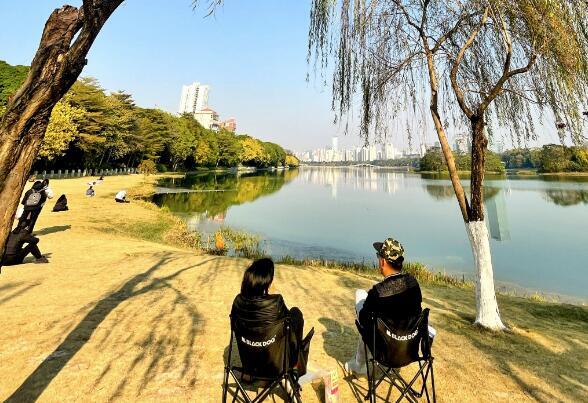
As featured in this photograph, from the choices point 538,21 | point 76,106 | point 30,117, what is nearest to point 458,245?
point 538,21

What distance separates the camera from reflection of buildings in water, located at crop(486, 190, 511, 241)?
5480mm

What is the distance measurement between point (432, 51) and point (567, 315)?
217 inches

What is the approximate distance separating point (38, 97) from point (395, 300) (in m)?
2.83

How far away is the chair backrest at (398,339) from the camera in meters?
2.82

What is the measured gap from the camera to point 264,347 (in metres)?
2.67

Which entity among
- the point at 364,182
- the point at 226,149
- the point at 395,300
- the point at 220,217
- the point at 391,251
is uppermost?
the point at 226,149

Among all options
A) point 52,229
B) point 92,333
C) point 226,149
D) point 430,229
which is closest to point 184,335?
point 92,333

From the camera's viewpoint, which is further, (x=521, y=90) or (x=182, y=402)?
(x=521, y=90)

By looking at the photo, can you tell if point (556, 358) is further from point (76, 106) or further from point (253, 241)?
point (76, 106)

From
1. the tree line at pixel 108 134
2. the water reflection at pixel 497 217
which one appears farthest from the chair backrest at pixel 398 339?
the tree line at pixel 108 134

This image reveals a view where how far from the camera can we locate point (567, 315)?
639 cm

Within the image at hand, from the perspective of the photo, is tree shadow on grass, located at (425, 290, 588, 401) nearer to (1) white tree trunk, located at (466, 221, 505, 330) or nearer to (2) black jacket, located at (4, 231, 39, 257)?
(1) white tree trunk, located at (466, 221, 505, 330)

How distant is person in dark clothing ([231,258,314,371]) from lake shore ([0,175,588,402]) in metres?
0.83

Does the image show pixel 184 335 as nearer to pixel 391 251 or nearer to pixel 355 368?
pixel 355 368
